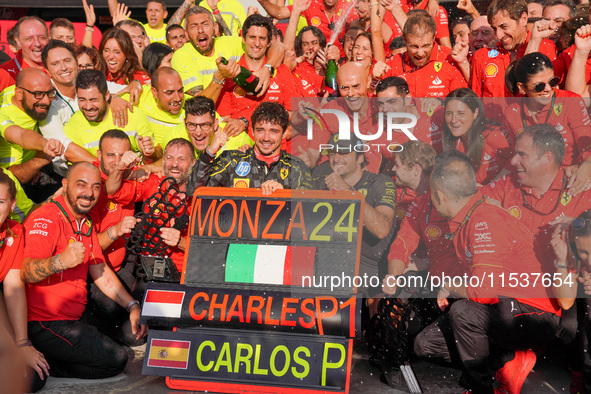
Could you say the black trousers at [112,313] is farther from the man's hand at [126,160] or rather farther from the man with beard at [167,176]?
the man's hand at [126,160]

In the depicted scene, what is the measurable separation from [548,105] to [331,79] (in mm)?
2464

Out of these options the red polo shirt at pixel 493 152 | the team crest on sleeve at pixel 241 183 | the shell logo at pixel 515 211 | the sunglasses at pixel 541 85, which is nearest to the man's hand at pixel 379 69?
the red polo shirt at pixel 493 152

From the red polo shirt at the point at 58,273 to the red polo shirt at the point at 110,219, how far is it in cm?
40

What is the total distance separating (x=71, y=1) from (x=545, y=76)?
26.6 ft

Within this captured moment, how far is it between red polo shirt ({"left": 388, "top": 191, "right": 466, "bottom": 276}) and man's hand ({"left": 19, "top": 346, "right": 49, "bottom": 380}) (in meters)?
2.72

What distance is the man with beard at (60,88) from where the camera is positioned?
628cm

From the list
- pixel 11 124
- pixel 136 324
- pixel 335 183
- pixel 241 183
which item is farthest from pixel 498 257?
pixel 11 124

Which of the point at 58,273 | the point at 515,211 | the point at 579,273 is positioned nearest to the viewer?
the point at 579,273

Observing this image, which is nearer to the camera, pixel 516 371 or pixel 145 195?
pixel 516 371

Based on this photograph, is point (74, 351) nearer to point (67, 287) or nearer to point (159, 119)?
point (67, 287)

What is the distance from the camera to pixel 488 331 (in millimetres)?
4328

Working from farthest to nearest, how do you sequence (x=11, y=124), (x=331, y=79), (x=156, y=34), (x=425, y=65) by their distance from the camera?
(x=156, y=34), (x=331, y=79), (x=425, y=65), (x=11, y=124)

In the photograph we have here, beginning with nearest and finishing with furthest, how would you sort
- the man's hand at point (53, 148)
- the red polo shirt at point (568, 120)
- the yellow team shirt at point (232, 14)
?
the red polo shirt at point (568, 120), the man's hand at point (53, 148), the yellow team shirt at point (232, 14)

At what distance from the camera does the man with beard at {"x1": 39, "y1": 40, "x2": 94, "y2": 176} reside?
6.28 meters
